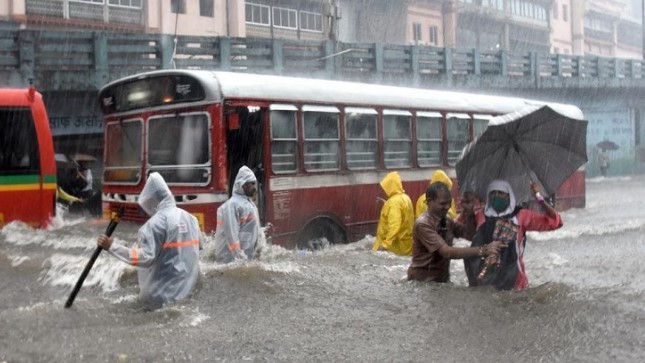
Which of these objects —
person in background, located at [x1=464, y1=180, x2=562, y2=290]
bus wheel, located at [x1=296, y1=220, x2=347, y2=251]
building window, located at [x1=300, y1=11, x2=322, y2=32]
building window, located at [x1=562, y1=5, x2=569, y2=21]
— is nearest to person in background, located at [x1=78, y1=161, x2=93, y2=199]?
bus wheel, located at [x1=296, y1=220, x2=347, y2=251]

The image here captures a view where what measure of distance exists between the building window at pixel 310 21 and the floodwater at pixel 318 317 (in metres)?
25.7

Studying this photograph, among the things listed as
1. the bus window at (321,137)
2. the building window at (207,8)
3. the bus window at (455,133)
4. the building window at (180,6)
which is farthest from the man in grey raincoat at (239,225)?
the building window at (207,8)

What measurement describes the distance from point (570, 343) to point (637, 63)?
3344 centimetres

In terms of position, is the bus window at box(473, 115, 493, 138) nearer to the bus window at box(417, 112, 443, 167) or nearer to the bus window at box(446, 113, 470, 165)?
the bus window at box(446, 113, 470, 165)

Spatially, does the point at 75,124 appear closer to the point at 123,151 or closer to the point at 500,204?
the point at 123,151

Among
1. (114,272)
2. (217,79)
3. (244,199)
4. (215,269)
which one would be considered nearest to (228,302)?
(215,269)

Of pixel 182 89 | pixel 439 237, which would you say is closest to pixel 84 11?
pixel 182 89

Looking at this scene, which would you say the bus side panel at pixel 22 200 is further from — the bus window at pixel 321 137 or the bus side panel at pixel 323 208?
the bus window at pixel 321 137

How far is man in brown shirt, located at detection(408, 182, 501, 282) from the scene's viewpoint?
5.77m

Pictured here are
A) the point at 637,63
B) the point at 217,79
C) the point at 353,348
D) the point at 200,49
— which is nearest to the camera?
the point at 353,348

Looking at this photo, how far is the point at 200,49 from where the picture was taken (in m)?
19.5

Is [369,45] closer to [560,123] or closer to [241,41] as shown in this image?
[241,41]

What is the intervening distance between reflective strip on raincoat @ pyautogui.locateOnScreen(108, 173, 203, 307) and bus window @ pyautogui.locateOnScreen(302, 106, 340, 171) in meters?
4.57

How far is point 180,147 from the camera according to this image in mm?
9547
